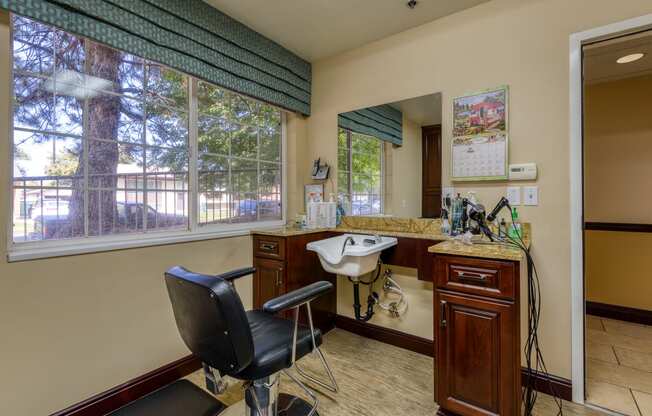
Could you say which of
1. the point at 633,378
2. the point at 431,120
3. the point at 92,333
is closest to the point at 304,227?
the point at 431,120

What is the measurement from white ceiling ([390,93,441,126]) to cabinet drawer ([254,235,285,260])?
135cm

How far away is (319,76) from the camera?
276 centimetres

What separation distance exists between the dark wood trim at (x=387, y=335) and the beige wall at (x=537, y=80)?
744 millimetres

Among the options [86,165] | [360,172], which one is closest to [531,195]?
[360,172]

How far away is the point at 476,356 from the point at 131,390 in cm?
187

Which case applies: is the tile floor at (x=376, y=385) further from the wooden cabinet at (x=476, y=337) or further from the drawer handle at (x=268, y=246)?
the drawer handle at (x=268, y=246)

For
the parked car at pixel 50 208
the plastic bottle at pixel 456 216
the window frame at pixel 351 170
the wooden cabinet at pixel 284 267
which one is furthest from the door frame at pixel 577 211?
the parked car at pixel 50 208

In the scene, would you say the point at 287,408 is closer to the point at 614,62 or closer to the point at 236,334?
the point at 236,334

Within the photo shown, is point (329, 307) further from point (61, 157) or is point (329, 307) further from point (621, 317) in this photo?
point (621, 317)

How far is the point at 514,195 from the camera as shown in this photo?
5.96 ft

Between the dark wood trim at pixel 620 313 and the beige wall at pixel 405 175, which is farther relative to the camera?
A: the dark wood trim at pixel 620 313

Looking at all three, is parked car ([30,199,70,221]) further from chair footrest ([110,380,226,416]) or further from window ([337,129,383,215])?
window ([337,129,383,215])

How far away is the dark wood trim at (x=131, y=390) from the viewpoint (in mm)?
1507

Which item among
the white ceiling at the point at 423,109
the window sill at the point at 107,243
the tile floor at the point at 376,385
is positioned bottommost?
the tile floor at the point at 376,385
